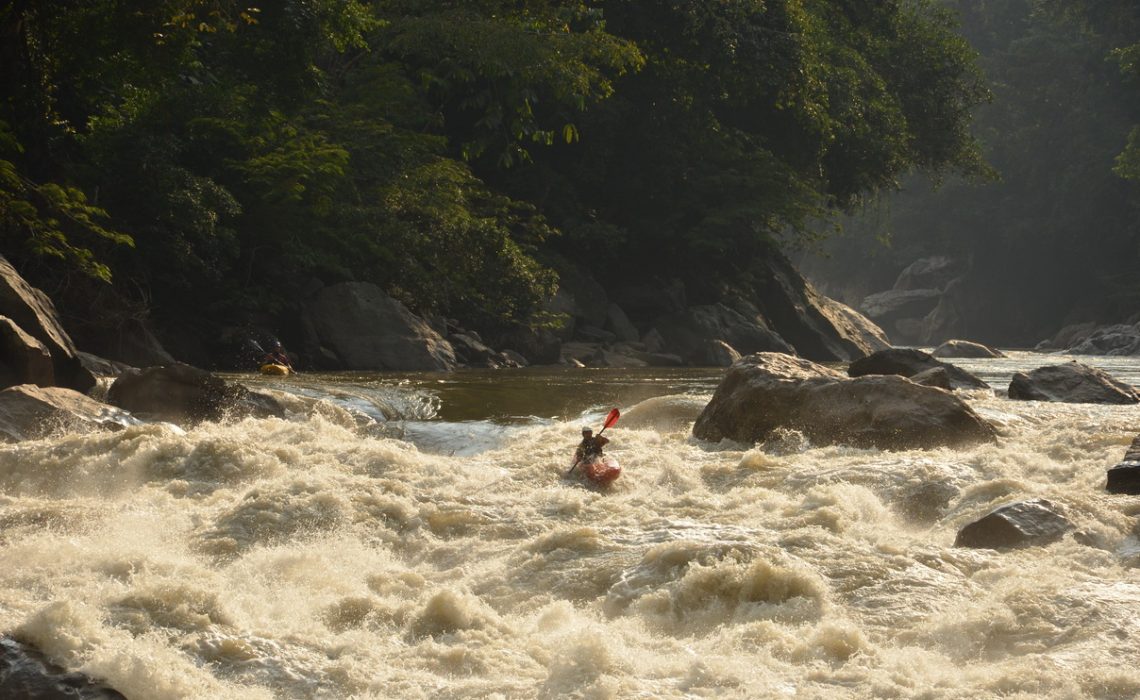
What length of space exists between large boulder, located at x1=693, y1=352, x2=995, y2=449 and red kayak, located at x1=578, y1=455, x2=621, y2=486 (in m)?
2.05

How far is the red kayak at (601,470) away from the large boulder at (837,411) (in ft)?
6.73

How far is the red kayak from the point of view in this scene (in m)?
7.89

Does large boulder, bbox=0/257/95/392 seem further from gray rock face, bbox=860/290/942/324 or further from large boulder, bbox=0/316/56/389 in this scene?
gray rock face, bbox=860/290/942/324

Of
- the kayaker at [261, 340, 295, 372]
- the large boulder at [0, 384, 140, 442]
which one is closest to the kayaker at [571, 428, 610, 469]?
the large boulder at [0, 384, 140, 442]

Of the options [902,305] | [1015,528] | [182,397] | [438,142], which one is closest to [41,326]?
[182,397]

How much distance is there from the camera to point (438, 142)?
784 inches

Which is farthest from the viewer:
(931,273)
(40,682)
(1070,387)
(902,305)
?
(902,305)

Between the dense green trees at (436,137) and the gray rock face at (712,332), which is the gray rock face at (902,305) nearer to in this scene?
the dense green trees at (436,137)

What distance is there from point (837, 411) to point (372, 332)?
8.30 meters

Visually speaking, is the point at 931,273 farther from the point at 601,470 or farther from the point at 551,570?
the point at 551,570

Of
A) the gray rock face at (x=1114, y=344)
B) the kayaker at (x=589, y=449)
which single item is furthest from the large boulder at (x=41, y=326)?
the gray rock face at (x=1114, y=344)

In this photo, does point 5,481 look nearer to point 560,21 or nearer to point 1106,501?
point 1106,501

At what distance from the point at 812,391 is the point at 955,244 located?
47445 mm

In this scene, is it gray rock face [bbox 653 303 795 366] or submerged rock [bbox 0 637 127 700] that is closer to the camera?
submerged rock [bbox 0 637 127 700]
